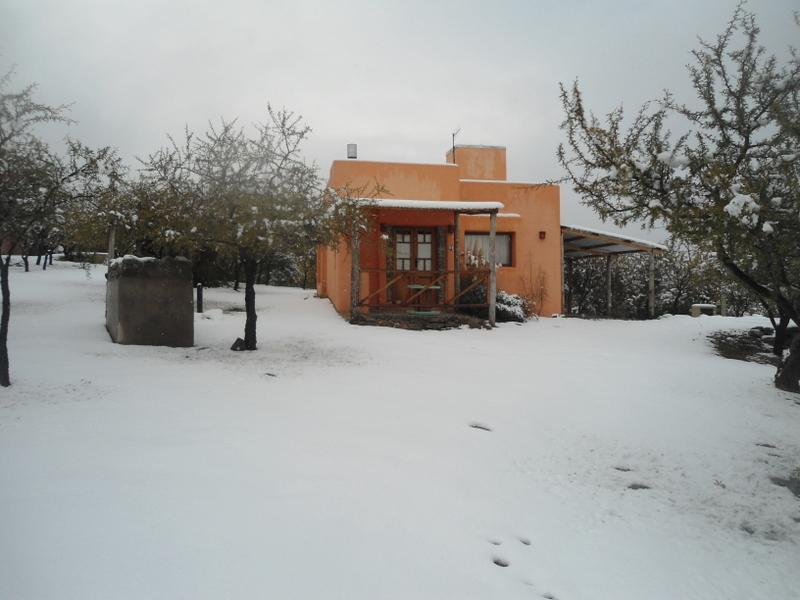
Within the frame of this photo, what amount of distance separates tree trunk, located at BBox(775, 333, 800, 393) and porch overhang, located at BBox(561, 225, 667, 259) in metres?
8.18

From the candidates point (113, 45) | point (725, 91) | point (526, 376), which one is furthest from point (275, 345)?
point (725, 91)

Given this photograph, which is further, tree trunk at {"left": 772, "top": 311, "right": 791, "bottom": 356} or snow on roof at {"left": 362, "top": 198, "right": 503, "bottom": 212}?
snow on roof at {"left": 362, "top": 198, "right": 503, "bottom": 212}

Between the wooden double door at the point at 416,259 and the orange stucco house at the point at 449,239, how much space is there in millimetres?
28

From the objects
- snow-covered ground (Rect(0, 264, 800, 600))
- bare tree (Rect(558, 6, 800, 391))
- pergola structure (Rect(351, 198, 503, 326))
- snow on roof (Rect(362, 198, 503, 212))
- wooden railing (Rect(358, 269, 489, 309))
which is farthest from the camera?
wooden railing (Rect(358, 269, 489, 309))

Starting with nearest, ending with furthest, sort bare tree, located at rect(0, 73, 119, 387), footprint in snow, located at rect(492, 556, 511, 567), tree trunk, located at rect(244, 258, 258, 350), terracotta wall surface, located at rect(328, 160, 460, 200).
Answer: footprint in snow, located at rect(492, 556, 511, 567) → bare tree, located at rect(0, 73, 119, 387) → tree trunk, located at rect(244, 258, 258, 350) → terracotta wall surface, located at rect(328, 160, 460, 200)

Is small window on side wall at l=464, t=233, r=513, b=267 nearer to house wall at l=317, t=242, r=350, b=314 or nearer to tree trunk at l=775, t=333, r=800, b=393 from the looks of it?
house wall at l=317, t=242, r=350, b=314

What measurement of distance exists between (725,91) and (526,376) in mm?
4409

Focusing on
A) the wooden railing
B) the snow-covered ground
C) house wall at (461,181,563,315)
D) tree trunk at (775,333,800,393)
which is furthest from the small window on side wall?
tree trunk at (775,333,800,393)

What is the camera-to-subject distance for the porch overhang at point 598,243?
16359 millimetres

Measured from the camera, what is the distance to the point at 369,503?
345cm

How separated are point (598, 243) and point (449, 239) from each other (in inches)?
238

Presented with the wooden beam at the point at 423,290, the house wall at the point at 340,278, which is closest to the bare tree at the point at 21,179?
the house wall at the point at 340,278

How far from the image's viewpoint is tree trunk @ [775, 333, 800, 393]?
319 inches

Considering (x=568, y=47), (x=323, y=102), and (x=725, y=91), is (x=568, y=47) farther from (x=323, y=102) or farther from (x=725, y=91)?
(x=323, y=102)
